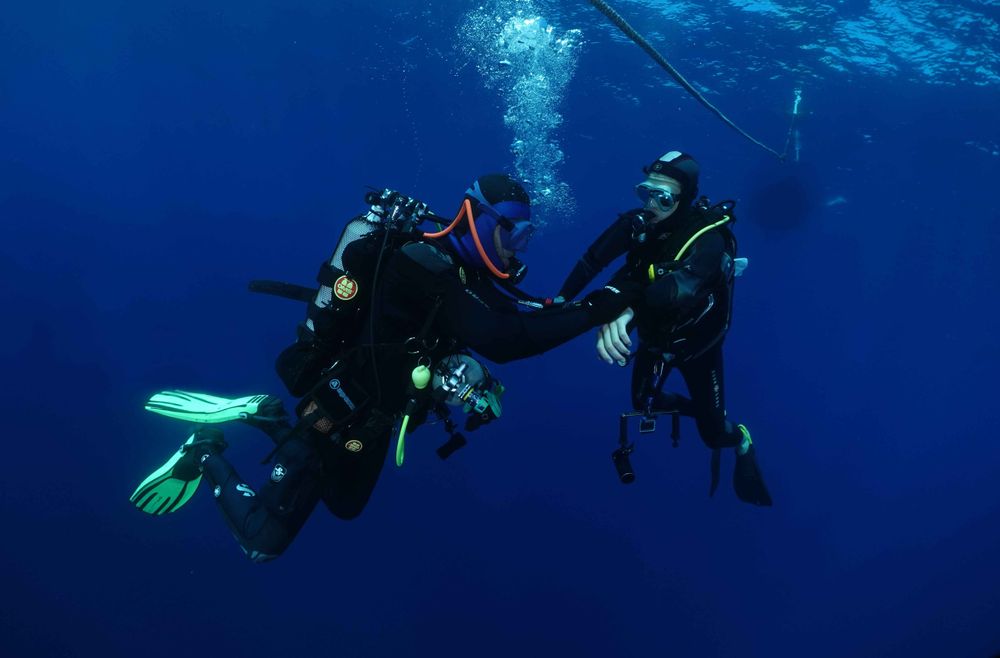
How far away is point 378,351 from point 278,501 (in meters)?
1.46

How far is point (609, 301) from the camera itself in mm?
2965

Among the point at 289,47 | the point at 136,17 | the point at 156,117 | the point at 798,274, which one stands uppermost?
the point at 136,17

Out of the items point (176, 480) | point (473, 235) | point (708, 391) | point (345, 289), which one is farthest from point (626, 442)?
point (176, 480)

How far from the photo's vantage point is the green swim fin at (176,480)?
4312 mm

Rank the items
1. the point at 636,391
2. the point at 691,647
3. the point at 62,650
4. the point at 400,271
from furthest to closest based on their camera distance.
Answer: the point at 691,647
the point at 62,650
the point at 636,391
the point at 400,271

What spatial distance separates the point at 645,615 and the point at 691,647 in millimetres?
1126

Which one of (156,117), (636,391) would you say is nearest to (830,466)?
(636,391)

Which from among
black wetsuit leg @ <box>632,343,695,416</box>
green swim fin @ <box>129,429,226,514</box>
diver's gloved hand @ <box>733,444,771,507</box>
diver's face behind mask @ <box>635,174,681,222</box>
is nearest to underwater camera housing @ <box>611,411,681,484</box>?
black wetsuit leg @ <box>632,343,695,416</box>

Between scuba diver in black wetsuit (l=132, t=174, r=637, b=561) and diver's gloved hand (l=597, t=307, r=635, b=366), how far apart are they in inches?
5.6

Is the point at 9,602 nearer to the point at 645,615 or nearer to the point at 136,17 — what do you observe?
the point at 645,615

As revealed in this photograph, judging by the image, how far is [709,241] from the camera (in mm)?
3576

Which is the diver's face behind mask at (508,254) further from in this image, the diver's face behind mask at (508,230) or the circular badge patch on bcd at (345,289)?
the circular badge patch on bcd at (345,289)

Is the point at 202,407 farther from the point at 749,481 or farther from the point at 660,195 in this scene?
the point at 749,481

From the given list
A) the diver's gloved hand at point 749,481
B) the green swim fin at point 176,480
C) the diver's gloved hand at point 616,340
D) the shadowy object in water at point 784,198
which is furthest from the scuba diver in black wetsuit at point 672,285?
the shadowy object in water at point 784,198
